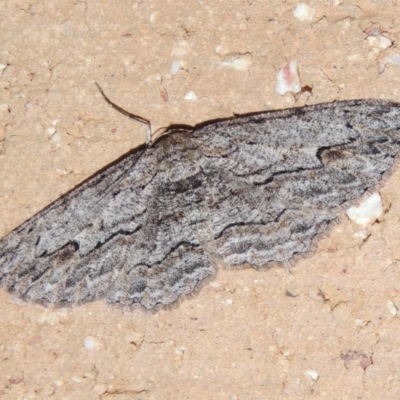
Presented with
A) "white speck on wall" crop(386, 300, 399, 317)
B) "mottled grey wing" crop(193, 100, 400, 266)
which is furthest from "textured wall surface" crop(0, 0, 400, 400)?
"mottled grey wing" crop(193, 100, 400, 266)

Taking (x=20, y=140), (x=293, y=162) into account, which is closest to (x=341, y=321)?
(x=293, y=162)

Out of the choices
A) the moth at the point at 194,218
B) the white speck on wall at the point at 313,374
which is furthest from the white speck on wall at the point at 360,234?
the white speck on wall at the point at 313,374

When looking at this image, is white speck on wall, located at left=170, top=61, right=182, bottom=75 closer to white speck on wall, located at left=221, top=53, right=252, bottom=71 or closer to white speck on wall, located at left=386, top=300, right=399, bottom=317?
white speck on wall, located at left=221, top=53, right=252, bottom=71

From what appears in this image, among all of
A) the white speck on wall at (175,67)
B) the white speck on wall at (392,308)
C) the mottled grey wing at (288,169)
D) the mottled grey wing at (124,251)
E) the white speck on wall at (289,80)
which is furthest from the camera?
the white speck on wall at (175,67)

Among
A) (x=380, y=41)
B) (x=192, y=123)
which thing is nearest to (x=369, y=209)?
(x=380, y=41)

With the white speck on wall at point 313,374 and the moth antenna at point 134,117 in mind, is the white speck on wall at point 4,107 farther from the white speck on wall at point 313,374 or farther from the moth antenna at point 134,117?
the white speck on wall at point 313,374

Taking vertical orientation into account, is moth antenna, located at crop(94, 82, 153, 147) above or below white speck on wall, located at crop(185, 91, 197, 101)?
below
